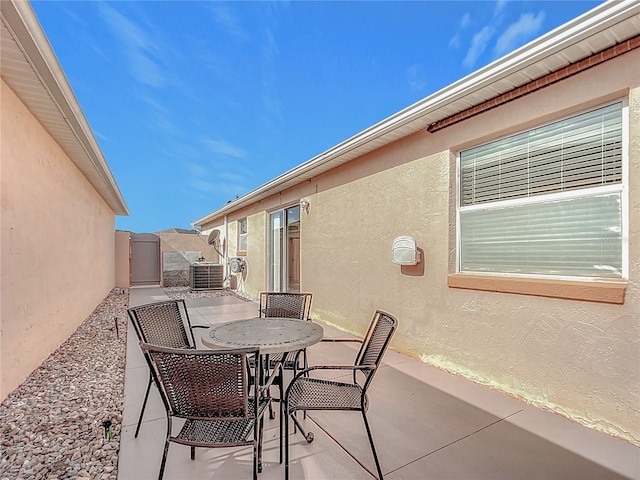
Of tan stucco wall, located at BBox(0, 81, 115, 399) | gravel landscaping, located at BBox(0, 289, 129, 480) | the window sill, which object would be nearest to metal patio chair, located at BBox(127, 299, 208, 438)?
gravel landscaping, located at BBox(0, 289, 129, 480)

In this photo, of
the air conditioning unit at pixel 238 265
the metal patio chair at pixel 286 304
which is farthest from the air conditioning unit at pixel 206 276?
the metal patio chair at pixel 286 304

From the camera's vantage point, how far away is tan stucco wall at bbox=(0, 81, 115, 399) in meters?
3.35

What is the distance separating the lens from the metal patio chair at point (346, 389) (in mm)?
2102

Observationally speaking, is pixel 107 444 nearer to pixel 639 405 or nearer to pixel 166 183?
pixel 639 405

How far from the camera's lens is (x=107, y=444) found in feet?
7.89

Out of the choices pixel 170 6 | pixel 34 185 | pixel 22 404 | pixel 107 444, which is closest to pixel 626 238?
pixel 107 444

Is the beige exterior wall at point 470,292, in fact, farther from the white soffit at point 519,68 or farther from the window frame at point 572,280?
the white soffit at point 519,68

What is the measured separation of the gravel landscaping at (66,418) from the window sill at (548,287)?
354 centimetres

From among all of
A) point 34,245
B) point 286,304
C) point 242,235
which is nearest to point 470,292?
point 286,304

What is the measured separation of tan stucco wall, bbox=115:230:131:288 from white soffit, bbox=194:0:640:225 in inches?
466

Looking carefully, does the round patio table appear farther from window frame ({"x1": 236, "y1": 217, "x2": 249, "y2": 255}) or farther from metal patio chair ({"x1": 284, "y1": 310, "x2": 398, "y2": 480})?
window frame ({"x1": 236, "y1": 217, "x2": 249, "y2": 255})

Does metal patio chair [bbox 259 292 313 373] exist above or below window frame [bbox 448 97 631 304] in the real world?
below

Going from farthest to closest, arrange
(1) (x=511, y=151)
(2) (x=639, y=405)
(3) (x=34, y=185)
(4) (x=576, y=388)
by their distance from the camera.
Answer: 1. (3) (x=34, y=185)
2. (1) (x=511, y=151)
3. (4) (x=576, y=388)
4. (2) (x=639, y=405)

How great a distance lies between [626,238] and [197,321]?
671cm
